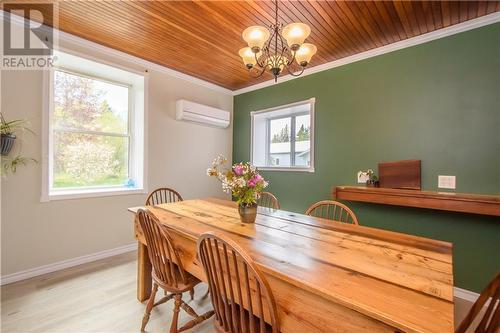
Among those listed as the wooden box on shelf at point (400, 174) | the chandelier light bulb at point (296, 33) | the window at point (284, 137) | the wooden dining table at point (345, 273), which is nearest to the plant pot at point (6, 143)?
the wooden dining table at point (345, 273)

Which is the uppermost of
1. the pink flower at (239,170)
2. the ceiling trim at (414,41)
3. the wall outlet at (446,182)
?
the ceiling trim at (414,41)

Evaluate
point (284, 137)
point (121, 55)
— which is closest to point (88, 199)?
point (121, 55)

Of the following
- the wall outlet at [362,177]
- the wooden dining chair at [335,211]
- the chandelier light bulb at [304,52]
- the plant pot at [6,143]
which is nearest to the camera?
the chandelier light bulb at [304,52]

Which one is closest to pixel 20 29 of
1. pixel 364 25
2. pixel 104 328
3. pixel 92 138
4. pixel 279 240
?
pixel 92 138

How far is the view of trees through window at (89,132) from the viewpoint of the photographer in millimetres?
2799

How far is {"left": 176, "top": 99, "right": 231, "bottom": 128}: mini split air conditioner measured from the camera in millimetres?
3555

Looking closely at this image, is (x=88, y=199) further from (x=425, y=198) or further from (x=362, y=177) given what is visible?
(x=425, y=198)

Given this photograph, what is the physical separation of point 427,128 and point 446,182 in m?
0.57

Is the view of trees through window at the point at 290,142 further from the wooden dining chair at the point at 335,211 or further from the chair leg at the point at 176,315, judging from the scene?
the chair leg at the point at 176,315

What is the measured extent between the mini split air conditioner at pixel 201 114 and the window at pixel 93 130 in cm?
55

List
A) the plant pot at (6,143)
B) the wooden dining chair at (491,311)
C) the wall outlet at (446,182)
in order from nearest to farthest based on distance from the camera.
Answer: the wooden dining chair at (491,311), the plant pot at (6,143), the wall outlet at (446,182)

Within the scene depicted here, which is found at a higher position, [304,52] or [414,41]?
[414,41]

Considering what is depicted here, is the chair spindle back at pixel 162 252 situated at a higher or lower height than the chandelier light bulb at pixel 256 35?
lower

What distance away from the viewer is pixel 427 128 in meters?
2.41
